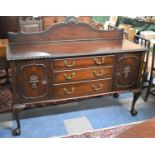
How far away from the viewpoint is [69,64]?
174cm

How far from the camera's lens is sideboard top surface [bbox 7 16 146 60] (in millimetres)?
1736

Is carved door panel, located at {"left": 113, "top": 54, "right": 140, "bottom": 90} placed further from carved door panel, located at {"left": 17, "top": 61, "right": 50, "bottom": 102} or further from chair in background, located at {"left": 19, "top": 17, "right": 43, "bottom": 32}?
chair in background, located at {"left": 19, "top": 17, "right": 43, "bottom": 32}

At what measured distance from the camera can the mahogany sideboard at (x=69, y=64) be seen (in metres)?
1.69

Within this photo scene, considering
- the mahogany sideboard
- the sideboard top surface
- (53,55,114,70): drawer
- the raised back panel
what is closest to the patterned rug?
the mahogany sideboard

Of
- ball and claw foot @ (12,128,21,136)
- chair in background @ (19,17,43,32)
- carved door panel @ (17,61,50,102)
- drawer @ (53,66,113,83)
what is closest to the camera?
carved door panel @ (17,61,50,102)

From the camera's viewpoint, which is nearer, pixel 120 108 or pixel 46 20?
pixel 120 108

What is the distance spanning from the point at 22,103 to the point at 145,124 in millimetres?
1226

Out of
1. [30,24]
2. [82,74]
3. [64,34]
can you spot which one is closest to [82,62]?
[82,74]

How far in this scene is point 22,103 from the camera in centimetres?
177

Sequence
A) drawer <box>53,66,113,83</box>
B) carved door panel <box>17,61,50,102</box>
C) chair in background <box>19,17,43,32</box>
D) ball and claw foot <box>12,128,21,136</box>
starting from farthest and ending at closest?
chair in background <box>19,17,43,32</box>, ball and claw foot <box>12,128,21,136</box>, drawer <box>53,66,113,83</box>, carved door panel <box>17,61,50,102</box>

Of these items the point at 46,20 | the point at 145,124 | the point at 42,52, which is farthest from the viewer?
the point at 46,20
